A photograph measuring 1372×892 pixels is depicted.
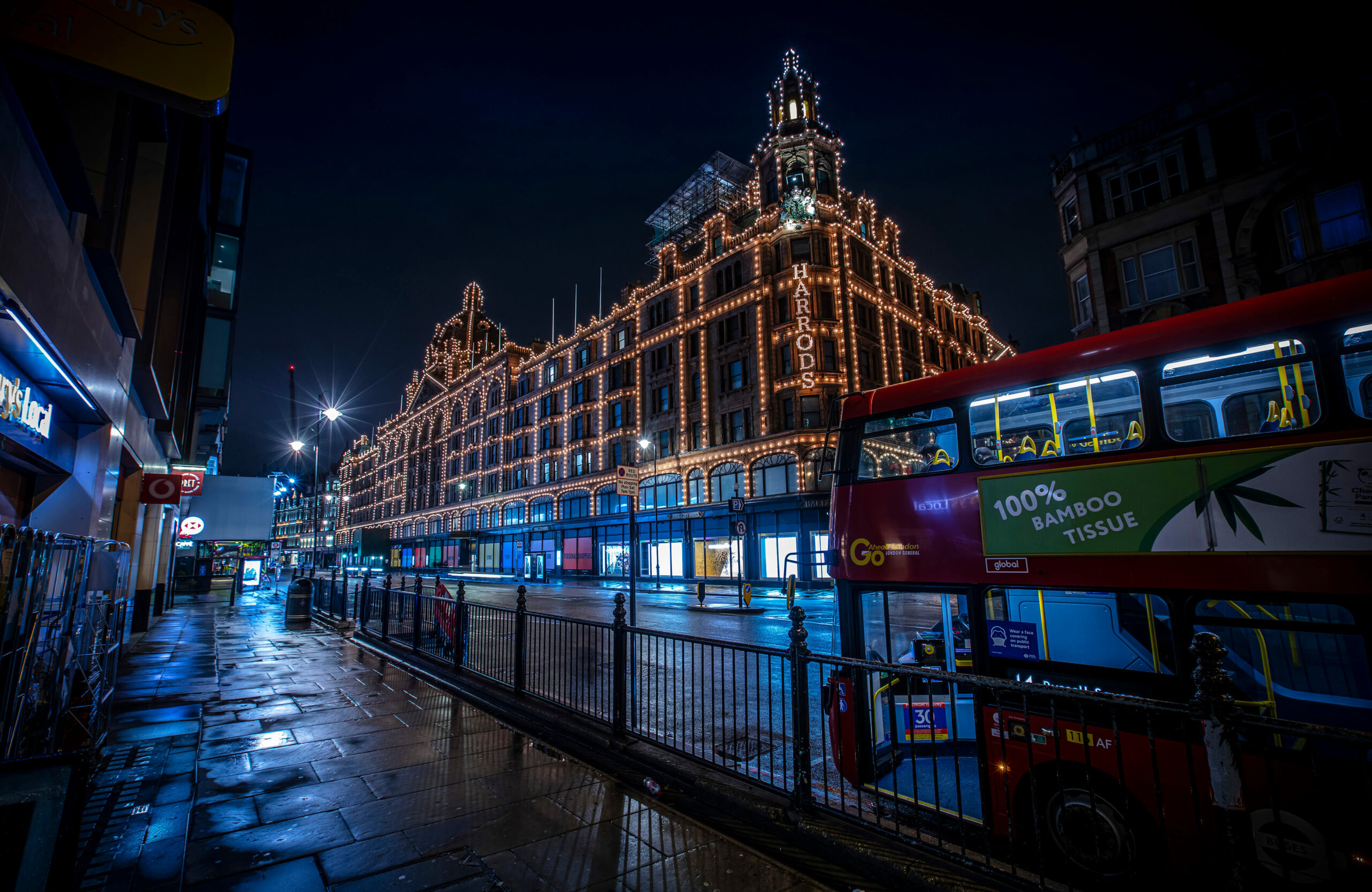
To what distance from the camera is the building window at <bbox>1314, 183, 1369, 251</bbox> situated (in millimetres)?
15766

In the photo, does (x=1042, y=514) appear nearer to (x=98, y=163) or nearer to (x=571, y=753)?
(x=571, y=753)

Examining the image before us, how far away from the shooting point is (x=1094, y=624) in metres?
4.78

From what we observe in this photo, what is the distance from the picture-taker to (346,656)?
11281 mm

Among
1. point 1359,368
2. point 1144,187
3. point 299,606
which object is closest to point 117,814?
point 1359,368

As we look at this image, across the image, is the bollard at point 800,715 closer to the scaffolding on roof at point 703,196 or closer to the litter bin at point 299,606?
the litter bin at point 299,606

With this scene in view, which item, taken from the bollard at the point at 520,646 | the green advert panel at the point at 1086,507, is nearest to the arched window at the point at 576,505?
the bollard at the point at 520,646

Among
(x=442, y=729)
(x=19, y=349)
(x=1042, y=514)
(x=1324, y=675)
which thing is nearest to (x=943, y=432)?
(x=1042, y=514)

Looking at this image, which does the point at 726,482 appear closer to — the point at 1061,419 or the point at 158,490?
the point at 158,490

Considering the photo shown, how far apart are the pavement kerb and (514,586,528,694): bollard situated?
0.68 metres

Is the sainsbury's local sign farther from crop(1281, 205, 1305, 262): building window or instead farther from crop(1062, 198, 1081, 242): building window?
crop(1062, 198, 1081, 242): building window

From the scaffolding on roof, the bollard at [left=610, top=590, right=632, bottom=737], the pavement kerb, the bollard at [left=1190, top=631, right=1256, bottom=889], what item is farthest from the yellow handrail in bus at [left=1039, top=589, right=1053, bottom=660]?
the scaffolding on roof

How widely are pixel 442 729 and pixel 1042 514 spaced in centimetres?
647

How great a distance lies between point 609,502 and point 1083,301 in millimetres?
29818

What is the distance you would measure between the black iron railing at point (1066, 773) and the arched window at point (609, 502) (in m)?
33.6
